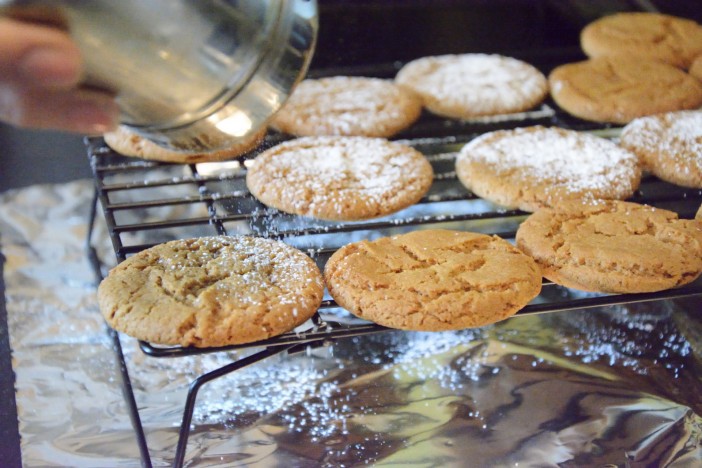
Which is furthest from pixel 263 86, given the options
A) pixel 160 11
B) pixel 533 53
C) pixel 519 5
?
pixel 519 5

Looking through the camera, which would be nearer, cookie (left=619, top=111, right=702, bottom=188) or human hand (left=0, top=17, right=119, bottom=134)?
human hand (left=0, top=17, right=119, bottom=134)

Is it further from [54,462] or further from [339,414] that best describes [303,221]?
[54,462]

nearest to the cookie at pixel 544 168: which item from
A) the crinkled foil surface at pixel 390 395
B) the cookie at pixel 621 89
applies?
the cookie at pixel 621 89

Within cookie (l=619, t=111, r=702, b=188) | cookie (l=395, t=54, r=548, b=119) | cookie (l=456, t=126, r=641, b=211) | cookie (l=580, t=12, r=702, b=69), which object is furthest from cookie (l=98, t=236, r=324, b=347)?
cookie (l=580, t=12, r=702, b=69)

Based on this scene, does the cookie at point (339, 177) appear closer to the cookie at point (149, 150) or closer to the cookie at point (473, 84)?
the cookie at point (149, 150)

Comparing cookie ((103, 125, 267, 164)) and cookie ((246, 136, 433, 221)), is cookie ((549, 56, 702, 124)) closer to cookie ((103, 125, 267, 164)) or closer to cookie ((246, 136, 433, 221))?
cookie ((246, 136, 433, 221))
